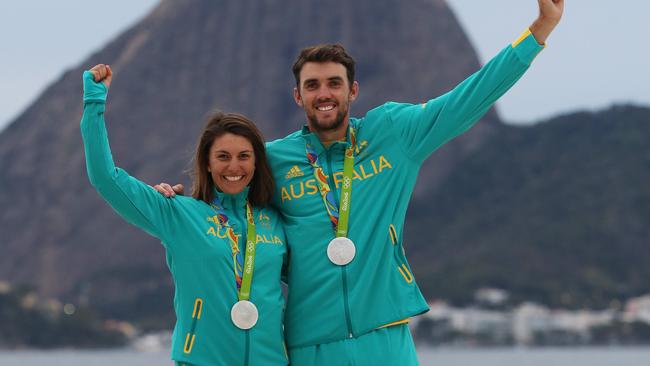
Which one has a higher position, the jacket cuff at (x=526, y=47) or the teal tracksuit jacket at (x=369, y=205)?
the jacket cuff at (x=526, y=47)

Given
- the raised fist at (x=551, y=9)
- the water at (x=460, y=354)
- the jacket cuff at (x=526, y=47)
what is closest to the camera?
the raised fist at (x=551, y=9)

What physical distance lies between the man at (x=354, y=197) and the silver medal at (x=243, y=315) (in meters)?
0.30

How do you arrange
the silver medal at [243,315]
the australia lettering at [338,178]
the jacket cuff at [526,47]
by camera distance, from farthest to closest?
the australia lettering at [338,178] < the jacket cuff at [526,47] < the silver medal at [243,315]

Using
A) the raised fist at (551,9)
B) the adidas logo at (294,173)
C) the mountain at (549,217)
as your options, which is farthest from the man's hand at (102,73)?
the mountain at (549,217)

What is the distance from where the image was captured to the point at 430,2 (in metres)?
182

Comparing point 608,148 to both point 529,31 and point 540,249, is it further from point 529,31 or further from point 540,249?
point 529,31

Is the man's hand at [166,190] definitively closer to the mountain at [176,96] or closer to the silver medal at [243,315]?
the silver medal at [243,315]

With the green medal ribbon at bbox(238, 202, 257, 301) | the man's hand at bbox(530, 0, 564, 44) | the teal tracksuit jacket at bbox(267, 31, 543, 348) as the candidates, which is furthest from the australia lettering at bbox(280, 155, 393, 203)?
the man's hand at bbox(530, 0, 564, 44)

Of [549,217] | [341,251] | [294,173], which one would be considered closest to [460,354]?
[549,217]

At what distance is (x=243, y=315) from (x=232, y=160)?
74 centimetres

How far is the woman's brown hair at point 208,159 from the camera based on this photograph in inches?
237

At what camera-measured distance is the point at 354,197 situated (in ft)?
20.0

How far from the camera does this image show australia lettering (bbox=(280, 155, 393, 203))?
6.16 m

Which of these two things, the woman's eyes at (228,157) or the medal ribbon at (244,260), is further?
the woman's eyes at (228,157)
